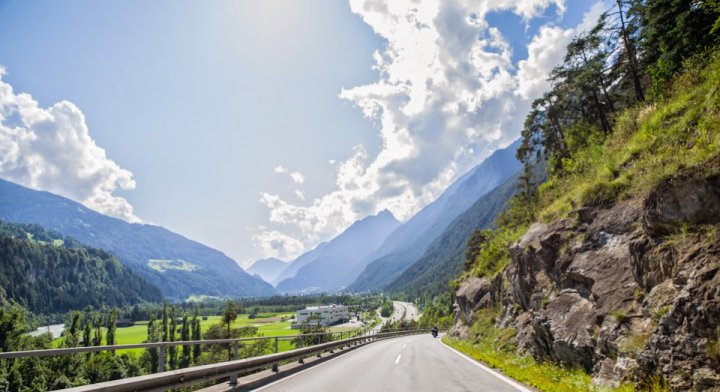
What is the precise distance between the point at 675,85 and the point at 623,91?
1834 cm

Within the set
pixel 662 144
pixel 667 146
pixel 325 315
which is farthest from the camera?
pixel 325 315

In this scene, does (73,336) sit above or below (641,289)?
below

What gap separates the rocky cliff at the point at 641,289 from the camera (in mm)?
6176

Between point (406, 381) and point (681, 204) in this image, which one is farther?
point (406, 381)

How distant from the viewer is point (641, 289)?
835 cm

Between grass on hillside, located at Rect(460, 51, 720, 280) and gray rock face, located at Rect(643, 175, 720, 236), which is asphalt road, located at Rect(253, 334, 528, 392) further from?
grass on hillside, located at Rect(460, 51, 720, 280)

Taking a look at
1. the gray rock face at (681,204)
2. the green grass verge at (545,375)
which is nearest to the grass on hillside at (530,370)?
the green grass verge at (545,375)

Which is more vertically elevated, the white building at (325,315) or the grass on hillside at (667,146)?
the grass on hillside at (667,146)

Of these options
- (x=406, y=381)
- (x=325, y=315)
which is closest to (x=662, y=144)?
(x=406, y=381)

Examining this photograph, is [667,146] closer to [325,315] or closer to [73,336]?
[73,336]

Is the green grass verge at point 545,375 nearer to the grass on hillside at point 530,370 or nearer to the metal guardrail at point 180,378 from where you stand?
the grass on hillside at point 530,370

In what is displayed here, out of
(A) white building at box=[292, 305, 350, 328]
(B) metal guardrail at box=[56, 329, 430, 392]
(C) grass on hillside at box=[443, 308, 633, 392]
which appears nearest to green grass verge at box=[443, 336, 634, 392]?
(C) grass on hillside at box=[443, 308, 633, 392]

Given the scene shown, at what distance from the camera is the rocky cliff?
6.18 meters

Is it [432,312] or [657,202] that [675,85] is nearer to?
[657,202]
